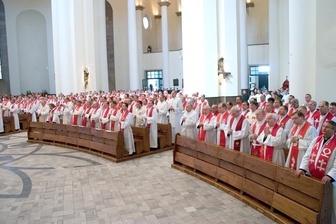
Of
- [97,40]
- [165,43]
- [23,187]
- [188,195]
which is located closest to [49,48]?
[97,40]

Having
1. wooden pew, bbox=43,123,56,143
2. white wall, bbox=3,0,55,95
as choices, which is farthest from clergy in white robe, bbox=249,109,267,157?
white wall, bbox=3,0,55,95

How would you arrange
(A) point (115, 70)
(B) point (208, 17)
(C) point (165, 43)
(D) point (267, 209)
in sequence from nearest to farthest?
(D) point (267, 209), (B) point (208, 17), (C) point (165, 43), (A) point (115, 70)

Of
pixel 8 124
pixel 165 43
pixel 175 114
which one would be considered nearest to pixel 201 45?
pixel 175 114

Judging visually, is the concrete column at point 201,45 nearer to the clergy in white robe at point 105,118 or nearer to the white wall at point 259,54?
the clergy in white robe at point 105,118

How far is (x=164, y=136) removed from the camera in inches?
441

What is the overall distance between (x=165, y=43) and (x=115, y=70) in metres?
5.59

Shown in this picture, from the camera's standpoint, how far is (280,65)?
2389 cm

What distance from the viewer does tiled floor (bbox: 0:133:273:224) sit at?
5.83m

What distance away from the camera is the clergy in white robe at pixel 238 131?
7793 mm

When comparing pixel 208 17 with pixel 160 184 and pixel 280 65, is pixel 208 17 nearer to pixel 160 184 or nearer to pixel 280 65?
pixel 280 65

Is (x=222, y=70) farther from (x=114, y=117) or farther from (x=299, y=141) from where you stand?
(x=299, y=141)

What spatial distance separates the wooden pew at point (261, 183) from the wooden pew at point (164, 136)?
2.51 meters

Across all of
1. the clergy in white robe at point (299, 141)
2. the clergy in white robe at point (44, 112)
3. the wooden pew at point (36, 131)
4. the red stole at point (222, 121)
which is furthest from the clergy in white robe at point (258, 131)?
the clergy in white robe at point (44, 112)

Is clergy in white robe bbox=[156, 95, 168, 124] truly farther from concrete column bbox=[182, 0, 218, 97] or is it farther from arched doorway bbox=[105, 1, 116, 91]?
arched doorway bbox=[105, 1, 116, 91]
